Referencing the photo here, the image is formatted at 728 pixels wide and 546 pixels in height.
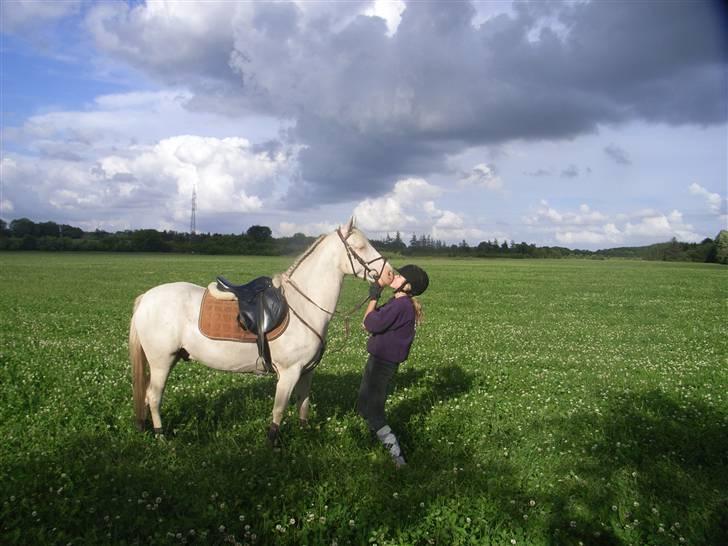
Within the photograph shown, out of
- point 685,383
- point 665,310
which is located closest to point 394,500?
point 685,383

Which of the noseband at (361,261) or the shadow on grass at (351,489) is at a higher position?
the noseband at (361,261)

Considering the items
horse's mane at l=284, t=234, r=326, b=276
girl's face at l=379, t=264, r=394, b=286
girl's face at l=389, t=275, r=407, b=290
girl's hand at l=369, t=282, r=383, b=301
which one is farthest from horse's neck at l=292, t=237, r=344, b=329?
girl's face at l=389, t=275, r=407, b=290

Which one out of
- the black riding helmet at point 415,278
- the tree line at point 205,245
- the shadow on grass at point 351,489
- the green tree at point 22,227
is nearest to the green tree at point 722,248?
the tree line at point 205,245

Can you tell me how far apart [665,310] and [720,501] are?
71.8ft

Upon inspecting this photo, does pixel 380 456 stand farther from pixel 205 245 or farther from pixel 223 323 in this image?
pixel 205 245

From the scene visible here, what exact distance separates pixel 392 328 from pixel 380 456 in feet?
5.39

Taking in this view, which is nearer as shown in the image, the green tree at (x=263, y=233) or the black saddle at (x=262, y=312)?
the black saddle at (x=262, y=312)

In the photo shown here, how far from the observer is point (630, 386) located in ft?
32.6

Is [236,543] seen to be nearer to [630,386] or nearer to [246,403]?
[246,403]

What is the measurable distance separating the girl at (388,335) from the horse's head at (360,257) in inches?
6.5

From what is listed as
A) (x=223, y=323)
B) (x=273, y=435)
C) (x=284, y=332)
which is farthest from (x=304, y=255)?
(x=273, y=435)

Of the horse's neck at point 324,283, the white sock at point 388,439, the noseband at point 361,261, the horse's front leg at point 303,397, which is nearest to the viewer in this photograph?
the noseband at point 361,261

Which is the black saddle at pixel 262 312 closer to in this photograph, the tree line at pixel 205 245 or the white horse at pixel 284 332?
the white horse at pixel 284 332

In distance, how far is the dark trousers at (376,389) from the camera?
6.57 meters
